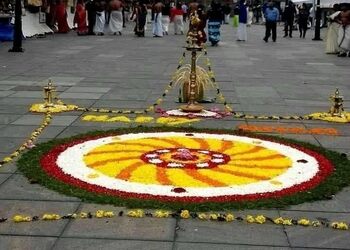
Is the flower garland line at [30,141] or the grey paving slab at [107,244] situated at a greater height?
the flower garland line at [30,141]

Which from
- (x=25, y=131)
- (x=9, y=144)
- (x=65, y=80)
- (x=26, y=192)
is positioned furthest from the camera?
(x=65, y=80)

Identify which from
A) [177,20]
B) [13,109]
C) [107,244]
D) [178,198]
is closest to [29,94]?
[13,109]

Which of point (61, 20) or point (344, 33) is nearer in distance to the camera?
point (344, 33)

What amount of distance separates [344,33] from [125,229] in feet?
55.5

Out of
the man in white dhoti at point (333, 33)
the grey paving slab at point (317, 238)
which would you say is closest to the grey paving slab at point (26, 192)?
the grey paving slab at point (317, 238)

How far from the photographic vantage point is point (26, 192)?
17.9ft

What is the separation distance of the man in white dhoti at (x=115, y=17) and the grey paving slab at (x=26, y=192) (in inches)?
916

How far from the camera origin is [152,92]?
11.5 metres

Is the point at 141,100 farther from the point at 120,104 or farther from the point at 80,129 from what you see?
the point at 80,129

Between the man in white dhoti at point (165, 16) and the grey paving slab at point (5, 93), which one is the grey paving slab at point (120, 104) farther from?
the man in white dhoti at point (165, 16)

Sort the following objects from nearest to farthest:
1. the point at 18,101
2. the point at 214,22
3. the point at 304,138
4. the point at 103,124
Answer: the point at 304,138
the point at 103,124
the point at 18,101
the point at 214,22

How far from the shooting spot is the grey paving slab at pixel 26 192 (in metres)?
5.30

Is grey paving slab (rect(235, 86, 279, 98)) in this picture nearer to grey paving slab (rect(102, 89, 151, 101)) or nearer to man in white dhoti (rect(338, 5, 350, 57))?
grey paving slab (rect(102, 89, 151, 101))

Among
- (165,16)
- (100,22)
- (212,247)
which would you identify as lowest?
(212,247)
